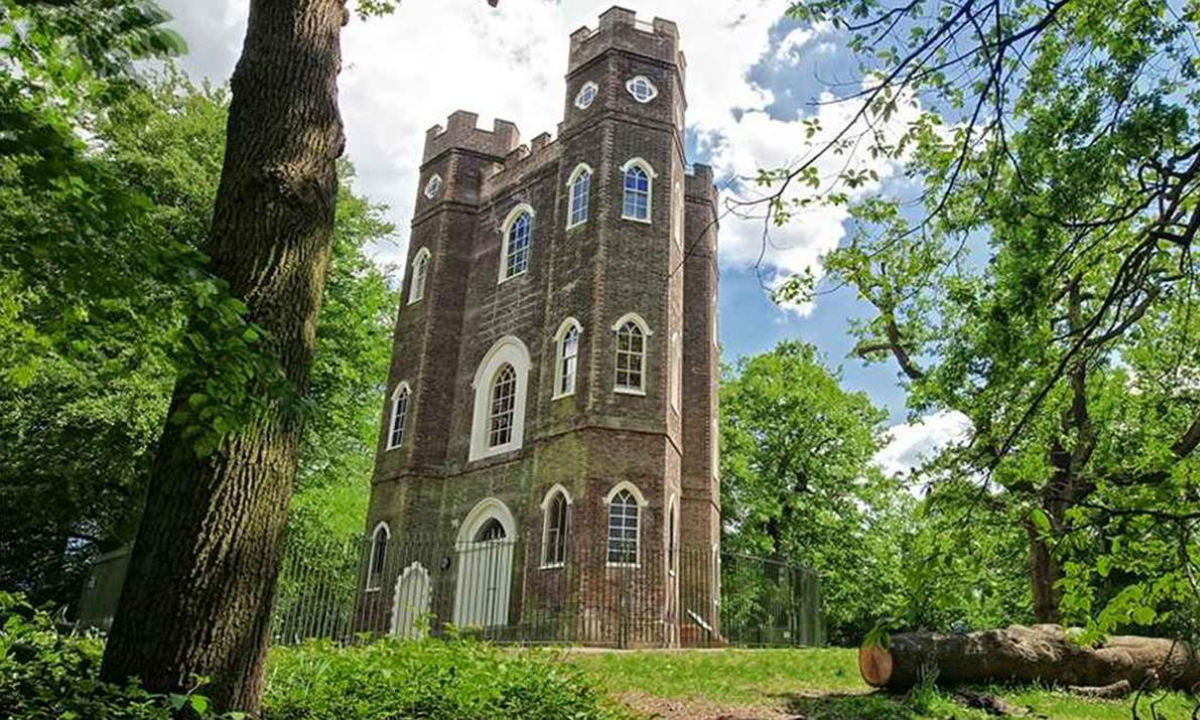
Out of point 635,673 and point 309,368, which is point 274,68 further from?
point 635,673

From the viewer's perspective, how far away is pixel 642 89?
2078 cm

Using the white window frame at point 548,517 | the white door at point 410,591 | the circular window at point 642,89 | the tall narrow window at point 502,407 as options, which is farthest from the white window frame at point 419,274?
the white window frame at point 548,517

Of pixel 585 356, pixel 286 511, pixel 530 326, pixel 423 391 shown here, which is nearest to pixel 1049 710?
pixel 286 511

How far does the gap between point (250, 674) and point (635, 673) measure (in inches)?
288

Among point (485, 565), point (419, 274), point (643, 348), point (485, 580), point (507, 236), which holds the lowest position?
point (485, 580)

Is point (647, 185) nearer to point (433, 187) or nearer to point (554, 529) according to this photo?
point (433, 187)

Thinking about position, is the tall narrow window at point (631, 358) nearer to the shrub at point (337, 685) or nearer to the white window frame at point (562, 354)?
the white window frame at point (562, 354)

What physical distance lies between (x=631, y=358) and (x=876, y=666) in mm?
9852

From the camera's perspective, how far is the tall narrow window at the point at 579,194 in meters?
20.2

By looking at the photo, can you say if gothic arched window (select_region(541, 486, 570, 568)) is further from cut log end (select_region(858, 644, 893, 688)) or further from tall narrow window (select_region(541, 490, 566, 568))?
cut log end (select_region(858, 644, 893, 688))

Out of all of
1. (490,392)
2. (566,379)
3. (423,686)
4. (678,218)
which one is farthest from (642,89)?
(423,686)

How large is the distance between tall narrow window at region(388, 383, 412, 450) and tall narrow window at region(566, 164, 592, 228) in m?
6.40

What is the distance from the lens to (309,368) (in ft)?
14.1

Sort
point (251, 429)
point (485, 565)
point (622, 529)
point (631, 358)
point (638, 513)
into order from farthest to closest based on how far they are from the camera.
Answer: point (485, 565), point (631, 358), point (638, 513), point (622, 529), point (251, 429)
